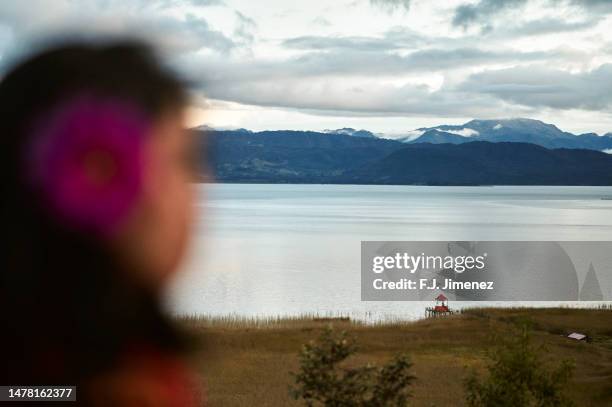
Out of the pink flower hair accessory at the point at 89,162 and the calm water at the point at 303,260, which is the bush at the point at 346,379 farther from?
the pink flower hair accessory at the point at 89,162

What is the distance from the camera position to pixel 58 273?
951mm

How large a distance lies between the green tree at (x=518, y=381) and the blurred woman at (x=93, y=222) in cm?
2020

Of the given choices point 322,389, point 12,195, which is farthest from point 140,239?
point 322,389

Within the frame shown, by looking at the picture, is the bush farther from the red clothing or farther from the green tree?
the red clothing

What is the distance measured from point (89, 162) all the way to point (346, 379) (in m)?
13.6

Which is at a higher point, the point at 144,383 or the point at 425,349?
the point at 144,383

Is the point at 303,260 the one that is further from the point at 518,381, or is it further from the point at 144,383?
the point at 144,383

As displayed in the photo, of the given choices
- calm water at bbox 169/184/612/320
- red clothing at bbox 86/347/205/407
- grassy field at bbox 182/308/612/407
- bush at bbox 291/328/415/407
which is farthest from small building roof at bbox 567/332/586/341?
red clothing at bbox 86/347/205/407

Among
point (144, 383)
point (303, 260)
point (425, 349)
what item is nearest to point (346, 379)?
point (144, 383)

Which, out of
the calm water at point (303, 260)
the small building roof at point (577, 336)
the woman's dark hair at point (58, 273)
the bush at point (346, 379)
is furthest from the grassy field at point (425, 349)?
the woman's dark hair at point (58, 273)

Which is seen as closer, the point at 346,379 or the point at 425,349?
the point at 346,379

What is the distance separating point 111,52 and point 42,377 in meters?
0.43

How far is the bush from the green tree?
21.2 ft

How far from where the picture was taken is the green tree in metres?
20.3
